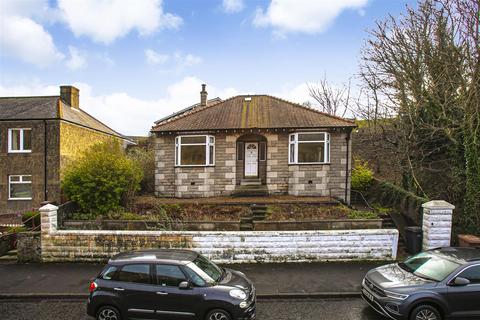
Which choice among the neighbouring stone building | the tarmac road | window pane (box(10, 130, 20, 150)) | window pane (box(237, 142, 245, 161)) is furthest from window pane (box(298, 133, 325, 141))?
window pane (box(10, 130, 20, 150))

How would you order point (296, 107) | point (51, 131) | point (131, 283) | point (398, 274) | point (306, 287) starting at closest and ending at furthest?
1. point (131, 283)
2. point (398, 274)
3. point (306, 287)
4. point (51, 131)
5. point (296, 107)

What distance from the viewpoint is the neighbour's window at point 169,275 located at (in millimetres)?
6117

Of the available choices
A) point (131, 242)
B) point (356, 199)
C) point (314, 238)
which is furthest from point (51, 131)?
point (356, 199)

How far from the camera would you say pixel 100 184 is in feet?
42.8

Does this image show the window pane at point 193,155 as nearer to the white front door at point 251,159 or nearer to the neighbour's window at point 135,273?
the white front door at point 251,159

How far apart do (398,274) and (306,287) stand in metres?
2.31

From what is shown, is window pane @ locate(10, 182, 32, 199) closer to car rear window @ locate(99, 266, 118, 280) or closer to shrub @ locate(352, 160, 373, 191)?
car rear window @ locate(99, 266, 118, 280)

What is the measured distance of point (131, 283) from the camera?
6184 millimetres

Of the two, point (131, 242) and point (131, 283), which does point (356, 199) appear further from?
point (131, 283)

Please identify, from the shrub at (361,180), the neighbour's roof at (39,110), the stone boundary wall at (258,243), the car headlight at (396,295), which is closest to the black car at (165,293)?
the car headlight at (396,295)

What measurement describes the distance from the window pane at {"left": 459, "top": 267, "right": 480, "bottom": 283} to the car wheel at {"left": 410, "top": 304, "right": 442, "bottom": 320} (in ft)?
3.13

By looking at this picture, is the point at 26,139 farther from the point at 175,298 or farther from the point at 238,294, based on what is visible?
the point at 238,294

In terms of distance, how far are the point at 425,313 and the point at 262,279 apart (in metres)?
3.99

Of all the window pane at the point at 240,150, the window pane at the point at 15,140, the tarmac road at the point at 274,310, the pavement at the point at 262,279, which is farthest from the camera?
the window pane at the point at 15,140
